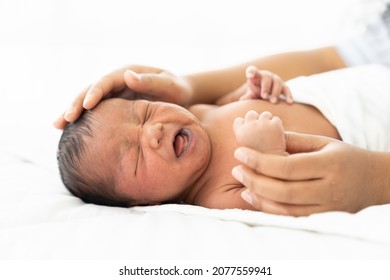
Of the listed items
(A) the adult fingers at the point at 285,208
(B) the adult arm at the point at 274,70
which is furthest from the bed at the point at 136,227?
(B) the adult arm at the point at 274,70

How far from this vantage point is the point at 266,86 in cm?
117

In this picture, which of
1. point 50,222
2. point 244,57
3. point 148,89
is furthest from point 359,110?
point 244,57

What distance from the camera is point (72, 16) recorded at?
2.11 metres

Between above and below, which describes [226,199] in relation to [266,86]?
below

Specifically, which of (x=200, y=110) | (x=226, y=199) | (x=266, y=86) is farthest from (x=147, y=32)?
(x=226, y=199)

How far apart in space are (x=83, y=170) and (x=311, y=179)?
0.53 metres

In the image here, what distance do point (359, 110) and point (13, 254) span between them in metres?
0.89

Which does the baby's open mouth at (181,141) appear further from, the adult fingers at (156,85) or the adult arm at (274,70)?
the adult arm at (274,70)

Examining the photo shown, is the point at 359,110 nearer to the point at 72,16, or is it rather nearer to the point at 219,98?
the point at 219,98

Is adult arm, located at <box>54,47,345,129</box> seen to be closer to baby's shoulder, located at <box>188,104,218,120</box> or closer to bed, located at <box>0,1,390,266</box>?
baby's shoulder, located at <box>188,104,218,120</box>

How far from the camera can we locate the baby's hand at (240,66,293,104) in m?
1.17

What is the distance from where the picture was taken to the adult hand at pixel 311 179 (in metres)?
0.80

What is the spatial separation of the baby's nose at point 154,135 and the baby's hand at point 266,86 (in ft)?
A: 0.97

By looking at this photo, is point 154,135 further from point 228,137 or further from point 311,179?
point 311,179
